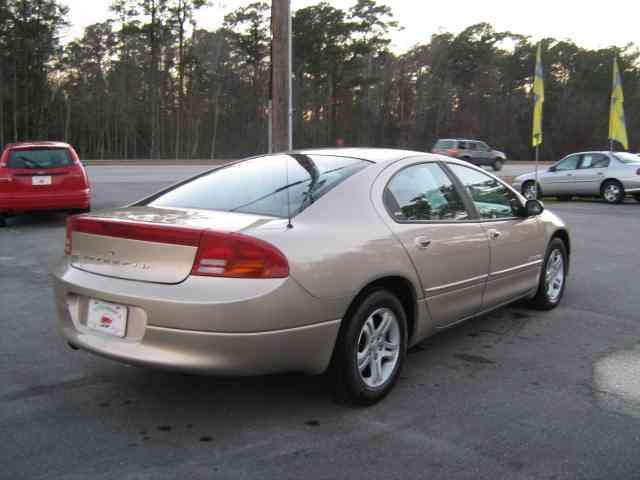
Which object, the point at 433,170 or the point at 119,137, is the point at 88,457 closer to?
the point at 433,170

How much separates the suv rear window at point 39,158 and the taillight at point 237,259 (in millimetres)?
9199

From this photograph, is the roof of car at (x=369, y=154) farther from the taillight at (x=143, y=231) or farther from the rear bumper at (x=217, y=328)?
the taillight at (x=143, y=231)

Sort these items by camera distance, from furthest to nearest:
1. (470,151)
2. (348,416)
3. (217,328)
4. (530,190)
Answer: (470,151)
(530,190)
(348,416)
(217,328)

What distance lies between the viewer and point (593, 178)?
1744 centimetres

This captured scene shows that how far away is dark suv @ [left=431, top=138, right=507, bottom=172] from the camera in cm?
3438

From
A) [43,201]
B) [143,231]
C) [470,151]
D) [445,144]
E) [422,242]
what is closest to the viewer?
[143,231]

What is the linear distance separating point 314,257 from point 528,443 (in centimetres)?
140

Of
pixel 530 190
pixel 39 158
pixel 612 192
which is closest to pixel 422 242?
pixel 39 158

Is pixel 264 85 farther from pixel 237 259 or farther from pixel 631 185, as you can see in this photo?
pixel 237 259

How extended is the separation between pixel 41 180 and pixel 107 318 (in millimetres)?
8729

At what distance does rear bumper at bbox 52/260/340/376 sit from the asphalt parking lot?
39 cm

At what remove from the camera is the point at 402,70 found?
216 feet

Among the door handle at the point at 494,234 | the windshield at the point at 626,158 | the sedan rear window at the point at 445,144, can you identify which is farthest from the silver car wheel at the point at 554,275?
the sedan rear window at the point at 445,144

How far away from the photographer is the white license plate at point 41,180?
36.3 feet
